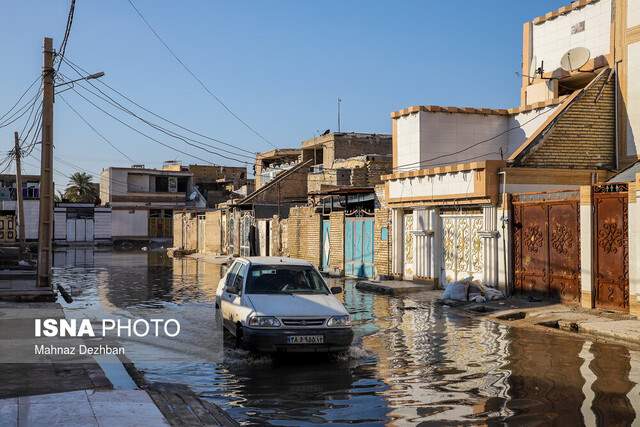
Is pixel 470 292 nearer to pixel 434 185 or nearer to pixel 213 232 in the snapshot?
pixel 434 185

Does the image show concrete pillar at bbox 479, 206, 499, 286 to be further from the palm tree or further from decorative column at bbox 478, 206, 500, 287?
the palm tree

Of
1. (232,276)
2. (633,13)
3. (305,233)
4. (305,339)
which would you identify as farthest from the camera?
(305,233)

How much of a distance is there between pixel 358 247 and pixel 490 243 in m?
8.76

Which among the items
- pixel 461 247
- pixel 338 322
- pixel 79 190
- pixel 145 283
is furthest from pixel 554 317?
pixel 79 190

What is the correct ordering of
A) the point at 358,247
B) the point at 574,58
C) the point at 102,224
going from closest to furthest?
1. the point at 574,58
2. the point at 358,247
3. the point at 102,224

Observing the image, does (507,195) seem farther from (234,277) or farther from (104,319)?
(104,319)

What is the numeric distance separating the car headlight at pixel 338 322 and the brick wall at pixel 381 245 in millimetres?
14330

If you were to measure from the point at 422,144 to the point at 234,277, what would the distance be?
14482 millimetres

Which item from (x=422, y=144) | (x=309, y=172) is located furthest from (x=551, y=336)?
(x=309, y=172)

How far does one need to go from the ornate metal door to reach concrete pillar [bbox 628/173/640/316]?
543cm

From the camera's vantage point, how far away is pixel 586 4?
2325 centimetres

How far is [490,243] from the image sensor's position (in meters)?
19.1

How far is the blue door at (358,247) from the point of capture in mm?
26250

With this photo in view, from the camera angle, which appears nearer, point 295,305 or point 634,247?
point 295,305
